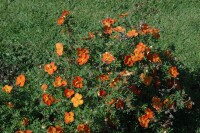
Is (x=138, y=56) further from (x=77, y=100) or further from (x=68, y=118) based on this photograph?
(x=68, y=118)

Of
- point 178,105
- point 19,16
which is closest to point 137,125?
point 178,105

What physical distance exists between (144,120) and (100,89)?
0.56 meters

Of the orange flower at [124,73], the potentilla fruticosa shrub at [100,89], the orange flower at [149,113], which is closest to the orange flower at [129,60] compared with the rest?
the potentilla fruticosa shrub at [100,89]

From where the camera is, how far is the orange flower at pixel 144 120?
416 cm

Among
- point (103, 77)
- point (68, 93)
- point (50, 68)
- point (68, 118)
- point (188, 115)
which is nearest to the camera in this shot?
point (68, 118)

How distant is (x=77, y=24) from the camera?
21.8ft

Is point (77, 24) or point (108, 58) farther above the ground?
point (77, 24)

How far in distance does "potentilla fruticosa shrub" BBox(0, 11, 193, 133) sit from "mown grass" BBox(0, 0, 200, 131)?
0.72 m

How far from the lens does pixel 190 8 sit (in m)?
8.03

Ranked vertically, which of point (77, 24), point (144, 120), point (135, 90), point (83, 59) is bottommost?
point (144, 120)

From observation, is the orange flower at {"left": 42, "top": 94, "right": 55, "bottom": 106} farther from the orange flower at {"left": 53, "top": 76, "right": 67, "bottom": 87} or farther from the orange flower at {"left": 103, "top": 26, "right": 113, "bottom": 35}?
the orange flower at {"left": 103, "top": 26, "right": 113, "bottom": 35}

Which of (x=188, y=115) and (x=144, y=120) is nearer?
(x=144, y=120)

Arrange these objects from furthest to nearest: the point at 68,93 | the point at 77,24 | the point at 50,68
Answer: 1. the point at 77,24
2. the point at 50,68
3. the point at 68,93

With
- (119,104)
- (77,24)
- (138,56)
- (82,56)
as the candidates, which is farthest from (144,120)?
(77,24)
